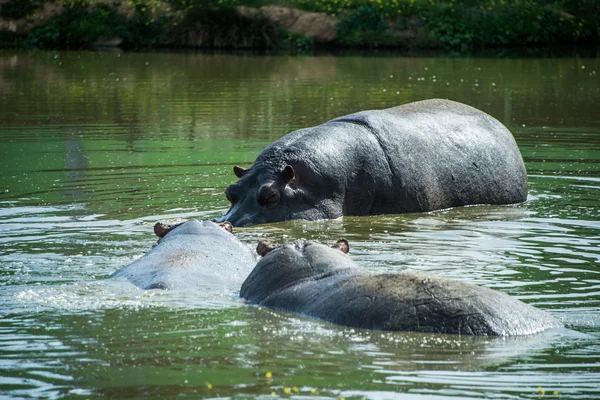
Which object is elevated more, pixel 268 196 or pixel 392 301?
pixel 392 301

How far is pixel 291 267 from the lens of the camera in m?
6.63

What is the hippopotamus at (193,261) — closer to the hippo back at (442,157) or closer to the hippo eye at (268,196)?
the hippo eye at (268,196)

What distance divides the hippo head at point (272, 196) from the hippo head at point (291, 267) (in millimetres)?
3026

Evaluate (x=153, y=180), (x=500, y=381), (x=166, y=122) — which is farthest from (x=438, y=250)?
(x=166, y=122)

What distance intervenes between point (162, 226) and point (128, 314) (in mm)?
1862

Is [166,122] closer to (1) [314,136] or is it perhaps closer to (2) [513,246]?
(1) [314,136]

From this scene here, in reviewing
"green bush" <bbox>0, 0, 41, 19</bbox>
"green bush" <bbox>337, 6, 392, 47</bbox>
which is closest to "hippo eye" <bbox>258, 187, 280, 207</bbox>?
"green bush" <bbox>337, 6, 392, 47</bbox>

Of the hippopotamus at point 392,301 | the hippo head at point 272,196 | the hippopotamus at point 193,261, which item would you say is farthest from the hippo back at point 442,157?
the hippopotamus at point 392,301

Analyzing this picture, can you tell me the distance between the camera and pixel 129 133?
16172mm

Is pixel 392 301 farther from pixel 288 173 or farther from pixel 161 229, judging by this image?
pixel 288 173

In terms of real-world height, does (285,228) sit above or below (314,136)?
below

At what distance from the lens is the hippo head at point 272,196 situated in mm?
9961

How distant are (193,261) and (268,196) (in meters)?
2.85

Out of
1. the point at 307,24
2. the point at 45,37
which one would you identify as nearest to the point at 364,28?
the point at 307,24
